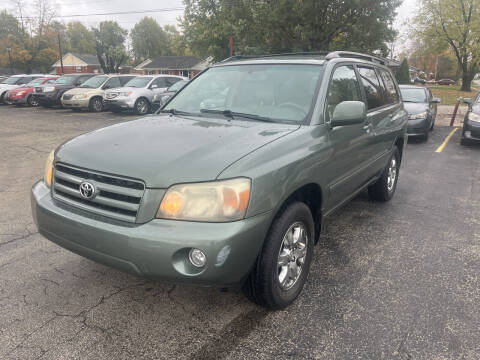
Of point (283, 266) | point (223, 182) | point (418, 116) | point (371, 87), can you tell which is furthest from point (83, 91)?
point (223, 182)

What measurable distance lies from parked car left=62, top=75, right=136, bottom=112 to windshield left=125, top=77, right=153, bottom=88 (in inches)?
42.6

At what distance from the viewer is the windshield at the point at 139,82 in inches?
632

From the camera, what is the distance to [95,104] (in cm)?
1705

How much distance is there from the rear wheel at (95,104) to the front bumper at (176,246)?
52.2 feet

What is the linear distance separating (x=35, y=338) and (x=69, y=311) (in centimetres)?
30

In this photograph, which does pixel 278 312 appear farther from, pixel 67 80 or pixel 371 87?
pixel 67 80

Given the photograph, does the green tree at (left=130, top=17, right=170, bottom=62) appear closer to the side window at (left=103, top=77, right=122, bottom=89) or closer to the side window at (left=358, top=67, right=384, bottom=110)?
the side window at (left=103, top=77, right=122, bottom=89)

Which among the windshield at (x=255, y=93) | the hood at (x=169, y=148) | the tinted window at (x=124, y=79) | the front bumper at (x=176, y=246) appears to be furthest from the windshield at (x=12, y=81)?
the front bumper at (x=176, y=246)

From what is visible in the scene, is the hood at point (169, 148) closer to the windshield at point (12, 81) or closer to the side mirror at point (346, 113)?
the side mirror at point (346, 113)

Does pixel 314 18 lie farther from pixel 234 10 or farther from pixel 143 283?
pixel 143 283

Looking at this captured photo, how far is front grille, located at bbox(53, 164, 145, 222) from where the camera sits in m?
2.27

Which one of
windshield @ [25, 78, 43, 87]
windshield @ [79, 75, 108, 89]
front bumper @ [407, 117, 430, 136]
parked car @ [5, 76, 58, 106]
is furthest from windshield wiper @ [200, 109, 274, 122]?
windshield @ [25, 78, 43, 87]

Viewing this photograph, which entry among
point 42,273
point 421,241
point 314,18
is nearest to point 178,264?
point 42,273

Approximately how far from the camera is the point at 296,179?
8.63 feet
